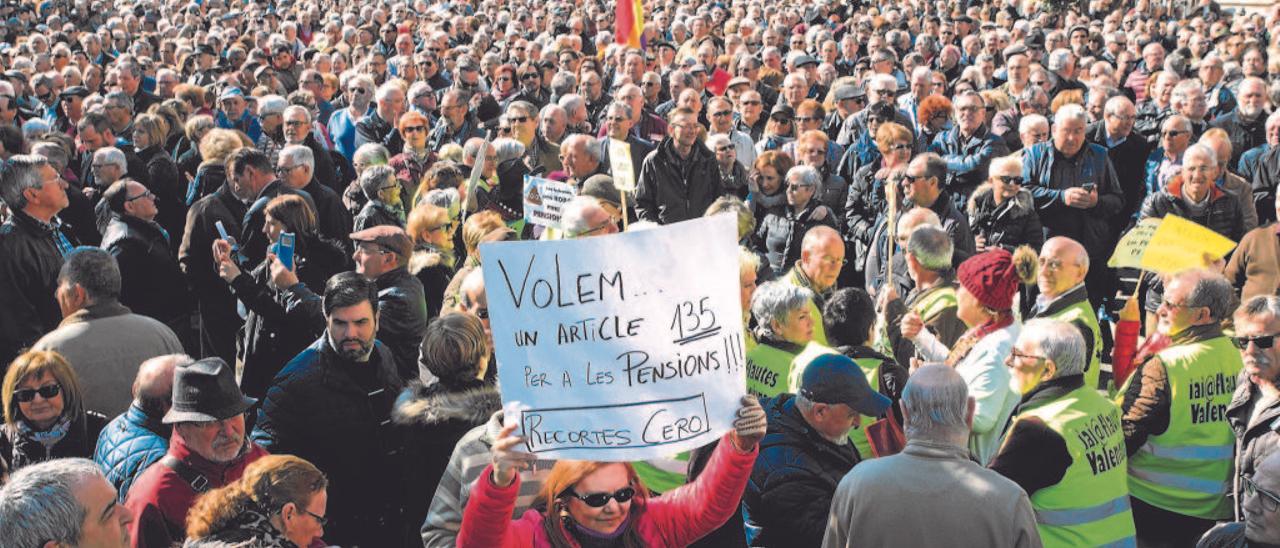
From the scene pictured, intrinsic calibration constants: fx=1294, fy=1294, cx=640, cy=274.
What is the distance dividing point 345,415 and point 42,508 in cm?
173

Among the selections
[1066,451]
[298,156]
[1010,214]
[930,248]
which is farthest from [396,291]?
[1010,214]

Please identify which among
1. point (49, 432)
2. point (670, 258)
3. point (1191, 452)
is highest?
point (670, 258)

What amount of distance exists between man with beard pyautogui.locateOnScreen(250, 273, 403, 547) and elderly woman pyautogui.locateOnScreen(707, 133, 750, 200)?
490cm

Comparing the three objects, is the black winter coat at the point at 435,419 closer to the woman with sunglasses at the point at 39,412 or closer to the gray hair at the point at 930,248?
the woman with sunglasses at the point at 39,412

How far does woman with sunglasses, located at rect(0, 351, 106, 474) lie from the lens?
4.51m

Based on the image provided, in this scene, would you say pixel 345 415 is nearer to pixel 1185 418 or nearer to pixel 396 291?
pixel 396 291

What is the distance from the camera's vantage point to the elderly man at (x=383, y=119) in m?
11.9

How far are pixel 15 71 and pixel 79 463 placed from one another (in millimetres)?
12323

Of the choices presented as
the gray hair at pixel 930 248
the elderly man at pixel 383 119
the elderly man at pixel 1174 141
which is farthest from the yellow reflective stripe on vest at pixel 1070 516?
the elderly man at pixel 383 119

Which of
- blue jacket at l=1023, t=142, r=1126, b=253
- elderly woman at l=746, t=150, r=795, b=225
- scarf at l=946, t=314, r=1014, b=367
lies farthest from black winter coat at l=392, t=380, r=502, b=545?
blue jacket at l=1023, t=142, r=1126, b=253

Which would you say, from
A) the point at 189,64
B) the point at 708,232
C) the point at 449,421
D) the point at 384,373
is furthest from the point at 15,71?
the point at 708,232

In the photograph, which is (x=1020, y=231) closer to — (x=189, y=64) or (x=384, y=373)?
(x=384, y=373)

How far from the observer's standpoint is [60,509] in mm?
3234

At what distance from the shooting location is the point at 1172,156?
9.41 m
